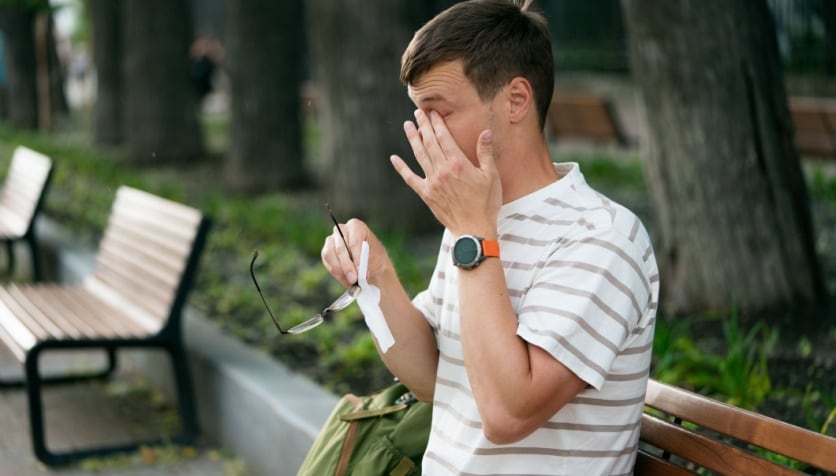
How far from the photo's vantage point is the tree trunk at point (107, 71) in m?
17.6

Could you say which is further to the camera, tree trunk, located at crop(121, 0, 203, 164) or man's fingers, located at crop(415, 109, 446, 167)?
tree trunk, located at crop(121, 0, 203, 164)

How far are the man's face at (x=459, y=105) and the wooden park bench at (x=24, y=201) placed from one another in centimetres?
579

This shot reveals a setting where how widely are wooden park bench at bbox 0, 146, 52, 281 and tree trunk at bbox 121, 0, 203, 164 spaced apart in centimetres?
630

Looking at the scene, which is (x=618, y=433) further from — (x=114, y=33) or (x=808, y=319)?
(x=114, y=33)

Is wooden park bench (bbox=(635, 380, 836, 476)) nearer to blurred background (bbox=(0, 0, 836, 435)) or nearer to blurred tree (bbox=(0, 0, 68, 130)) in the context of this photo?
blurred background (bbox=(0, 0, 836, 435))

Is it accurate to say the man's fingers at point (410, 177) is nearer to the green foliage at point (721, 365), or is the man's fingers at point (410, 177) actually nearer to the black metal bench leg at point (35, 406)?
the green foliage at point (721, 365)

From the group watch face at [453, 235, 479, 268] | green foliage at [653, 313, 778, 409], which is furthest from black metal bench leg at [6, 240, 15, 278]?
watch face at [453, 235, 479, 268]

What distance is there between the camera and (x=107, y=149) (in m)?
17.7

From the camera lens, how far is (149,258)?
218 inches

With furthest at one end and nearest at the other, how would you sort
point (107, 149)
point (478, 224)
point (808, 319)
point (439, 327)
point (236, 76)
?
point (107, 149)
point (236, 76)
point (808, 319)
point (439, 327)
point (478, 224)

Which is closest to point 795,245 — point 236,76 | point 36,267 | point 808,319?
point 808,319

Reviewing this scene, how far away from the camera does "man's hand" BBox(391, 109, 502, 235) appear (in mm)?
2154

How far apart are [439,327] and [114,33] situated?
16239 mm

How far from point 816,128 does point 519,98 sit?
10492 millimetres
